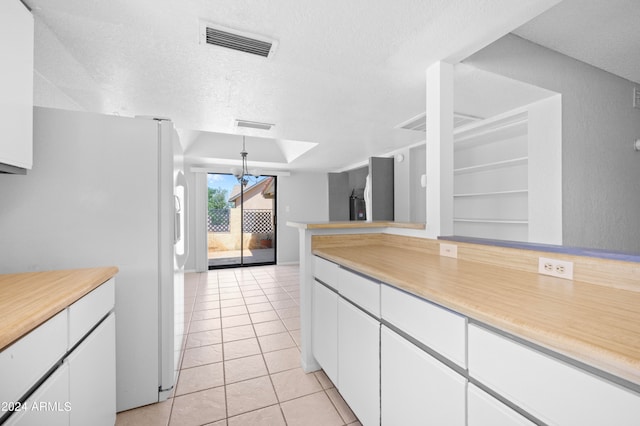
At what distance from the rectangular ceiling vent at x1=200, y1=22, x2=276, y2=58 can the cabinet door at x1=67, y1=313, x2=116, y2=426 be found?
1706mm

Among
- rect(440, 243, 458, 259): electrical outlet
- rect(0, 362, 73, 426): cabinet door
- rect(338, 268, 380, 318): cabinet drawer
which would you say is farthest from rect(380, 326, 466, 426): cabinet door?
rect(0, 362, 73, 426): cabinet door

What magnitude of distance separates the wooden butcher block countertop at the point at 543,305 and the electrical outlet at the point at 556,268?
0.03 meters

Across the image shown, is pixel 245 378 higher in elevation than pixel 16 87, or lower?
lower

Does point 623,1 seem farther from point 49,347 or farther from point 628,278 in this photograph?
point 49,347

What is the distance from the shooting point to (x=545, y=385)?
607 millimetres

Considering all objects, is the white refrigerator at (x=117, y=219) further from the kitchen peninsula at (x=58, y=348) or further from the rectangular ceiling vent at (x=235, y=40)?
the rectangular ceiling vent at (x=235, y=40)

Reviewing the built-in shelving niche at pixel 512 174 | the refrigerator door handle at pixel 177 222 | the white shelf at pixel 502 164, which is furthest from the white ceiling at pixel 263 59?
the white shelf at pixel 502 164

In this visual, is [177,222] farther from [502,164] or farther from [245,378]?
[502,164]

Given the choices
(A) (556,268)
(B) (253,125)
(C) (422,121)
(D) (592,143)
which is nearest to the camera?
(A) (556,268)

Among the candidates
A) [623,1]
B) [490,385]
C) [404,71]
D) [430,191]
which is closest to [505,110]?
[623,1]

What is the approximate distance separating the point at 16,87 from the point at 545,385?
222cm

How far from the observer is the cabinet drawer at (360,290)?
1256mm

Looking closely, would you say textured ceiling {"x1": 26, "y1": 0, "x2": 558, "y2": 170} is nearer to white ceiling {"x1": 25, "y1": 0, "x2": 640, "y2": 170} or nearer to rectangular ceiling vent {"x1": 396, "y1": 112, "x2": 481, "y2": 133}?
white ceiling {"x1": 25, "y1": 0, "x2": 640, "y2": 170}

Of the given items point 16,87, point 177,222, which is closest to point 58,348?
point 177,222
